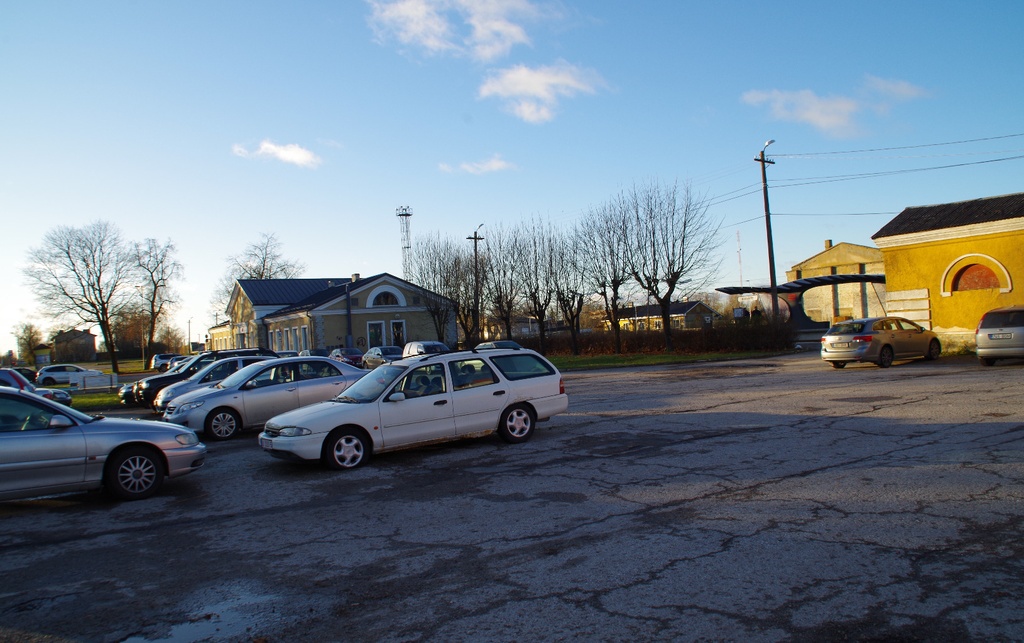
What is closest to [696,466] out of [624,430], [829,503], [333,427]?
[829,503]

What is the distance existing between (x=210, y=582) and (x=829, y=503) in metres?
5.53

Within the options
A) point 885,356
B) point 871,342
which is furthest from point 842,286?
point 871,342

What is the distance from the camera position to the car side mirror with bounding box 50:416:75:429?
797 centimetres

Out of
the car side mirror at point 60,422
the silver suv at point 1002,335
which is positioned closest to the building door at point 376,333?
the silver suv at point 1002,335

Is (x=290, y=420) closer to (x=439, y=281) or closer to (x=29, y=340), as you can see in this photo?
(x=439, y=281)

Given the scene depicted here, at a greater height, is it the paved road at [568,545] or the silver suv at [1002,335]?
the silver suv at [1002,335]

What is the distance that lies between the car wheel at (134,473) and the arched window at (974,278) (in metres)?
26.7

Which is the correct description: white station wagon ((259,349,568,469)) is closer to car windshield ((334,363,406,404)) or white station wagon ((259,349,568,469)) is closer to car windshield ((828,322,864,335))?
car windshield ((334,363,406,404))

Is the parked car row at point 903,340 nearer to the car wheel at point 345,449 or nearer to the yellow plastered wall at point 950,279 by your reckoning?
the yellow plastered wall at point 950,279

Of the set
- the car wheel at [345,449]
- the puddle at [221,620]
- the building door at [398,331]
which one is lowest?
the puddle at [221,620]

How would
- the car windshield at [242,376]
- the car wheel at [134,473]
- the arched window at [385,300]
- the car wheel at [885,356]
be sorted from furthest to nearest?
the arched window at [385,300] < the car wheel at [885,356] < the car windshield at [242,376] < the car wheel at [134,473]

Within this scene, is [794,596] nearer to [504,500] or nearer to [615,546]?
[615,546]

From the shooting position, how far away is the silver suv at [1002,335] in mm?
18531

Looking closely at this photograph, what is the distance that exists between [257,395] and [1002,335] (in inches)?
751
